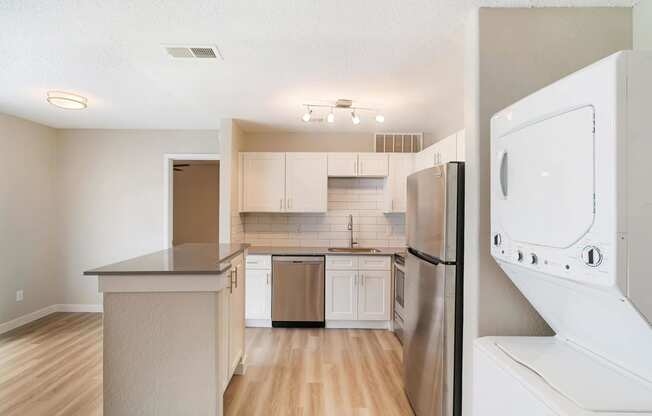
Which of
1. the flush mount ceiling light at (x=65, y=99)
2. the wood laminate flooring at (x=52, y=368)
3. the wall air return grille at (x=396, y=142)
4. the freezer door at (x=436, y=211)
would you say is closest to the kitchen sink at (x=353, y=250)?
the wall air return grille at (x=396, y=142)

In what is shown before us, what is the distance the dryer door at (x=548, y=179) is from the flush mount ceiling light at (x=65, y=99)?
11.2 ft

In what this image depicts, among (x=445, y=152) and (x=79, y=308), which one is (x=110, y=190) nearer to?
(x=79, y=308)

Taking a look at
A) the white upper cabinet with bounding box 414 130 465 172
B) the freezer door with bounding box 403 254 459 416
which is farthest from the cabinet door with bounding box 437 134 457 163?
the freezer door with bounding box 403 254 459 416

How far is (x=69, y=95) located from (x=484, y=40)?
10.9ft

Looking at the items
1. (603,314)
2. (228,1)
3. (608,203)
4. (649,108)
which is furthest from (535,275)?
(228,1)

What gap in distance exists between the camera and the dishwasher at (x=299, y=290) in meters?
3.97

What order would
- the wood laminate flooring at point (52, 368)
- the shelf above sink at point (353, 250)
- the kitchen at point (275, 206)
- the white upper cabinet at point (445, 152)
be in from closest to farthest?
the kitchen at point (275, 206)
the wood laminate flooring at point (52, 368)
the white upper cabinet at point (445, 152)
the shelf above sink at point (353, 250)

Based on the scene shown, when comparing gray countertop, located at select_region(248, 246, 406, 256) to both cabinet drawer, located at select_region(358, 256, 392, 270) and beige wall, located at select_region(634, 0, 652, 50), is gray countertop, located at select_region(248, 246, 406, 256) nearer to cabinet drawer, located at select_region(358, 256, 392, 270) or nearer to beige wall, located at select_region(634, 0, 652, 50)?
cabinet drawer, located at select_region(358, 256, 392, 270)

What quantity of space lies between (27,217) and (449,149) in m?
4.68

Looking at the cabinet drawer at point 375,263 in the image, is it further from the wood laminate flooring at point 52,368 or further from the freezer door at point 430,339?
the wood laminate flooring at point 52,368

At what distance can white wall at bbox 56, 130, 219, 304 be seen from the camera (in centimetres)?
448

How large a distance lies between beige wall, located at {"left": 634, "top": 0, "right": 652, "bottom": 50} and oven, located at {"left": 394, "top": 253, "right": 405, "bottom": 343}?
8.21ft

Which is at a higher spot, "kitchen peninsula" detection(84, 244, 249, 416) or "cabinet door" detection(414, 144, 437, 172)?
"cabinet door" detection(414, 144, 437, 172)

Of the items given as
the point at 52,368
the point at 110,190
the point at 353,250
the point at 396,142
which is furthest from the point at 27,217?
the point at 396,142
